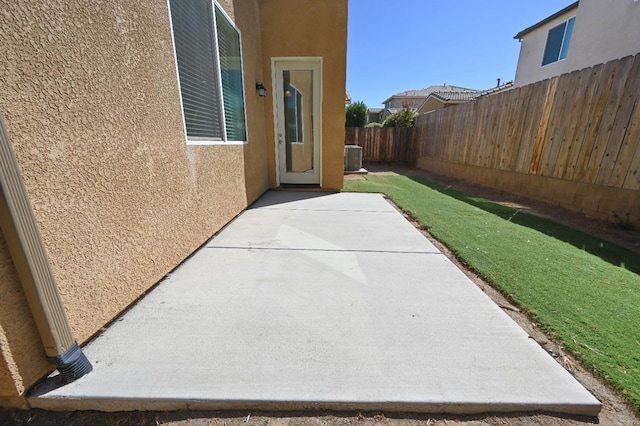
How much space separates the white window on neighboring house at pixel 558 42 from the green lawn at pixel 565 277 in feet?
38.8

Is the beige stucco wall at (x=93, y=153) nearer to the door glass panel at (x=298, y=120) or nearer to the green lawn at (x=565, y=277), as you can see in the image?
the green lawn at (x=565, y=277)

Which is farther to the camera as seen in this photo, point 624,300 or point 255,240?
point 255,240

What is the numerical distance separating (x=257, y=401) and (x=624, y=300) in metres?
2.89

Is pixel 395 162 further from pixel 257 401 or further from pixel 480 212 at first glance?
pixel 257 401

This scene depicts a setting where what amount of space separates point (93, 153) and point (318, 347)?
5.83 ft

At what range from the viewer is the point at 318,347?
1.49 meters

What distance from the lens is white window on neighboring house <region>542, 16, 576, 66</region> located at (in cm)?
1064

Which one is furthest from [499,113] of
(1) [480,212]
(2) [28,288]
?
(2) [28,288]

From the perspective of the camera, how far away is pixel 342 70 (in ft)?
17.1

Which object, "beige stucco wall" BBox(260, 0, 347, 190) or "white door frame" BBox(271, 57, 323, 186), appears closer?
"beige stucco wall" BBox(260, 0, 347, 190)

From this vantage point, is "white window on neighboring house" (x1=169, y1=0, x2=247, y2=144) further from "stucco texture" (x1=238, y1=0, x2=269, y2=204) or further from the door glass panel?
the door glass panel

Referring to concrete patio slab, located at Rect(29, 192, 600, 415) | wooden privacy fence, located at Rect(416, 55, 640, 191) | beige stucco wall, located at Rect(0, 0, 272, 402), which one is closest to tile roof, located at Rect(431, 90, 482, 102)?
wooden privacy fence, located at Rect(416, 55, 640, 191)

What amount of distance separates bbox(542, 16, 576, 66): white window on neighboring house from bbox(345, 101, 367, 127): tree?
9.32 m

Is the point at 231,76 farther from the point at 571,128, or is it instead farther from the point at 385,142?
the point at 385,142
